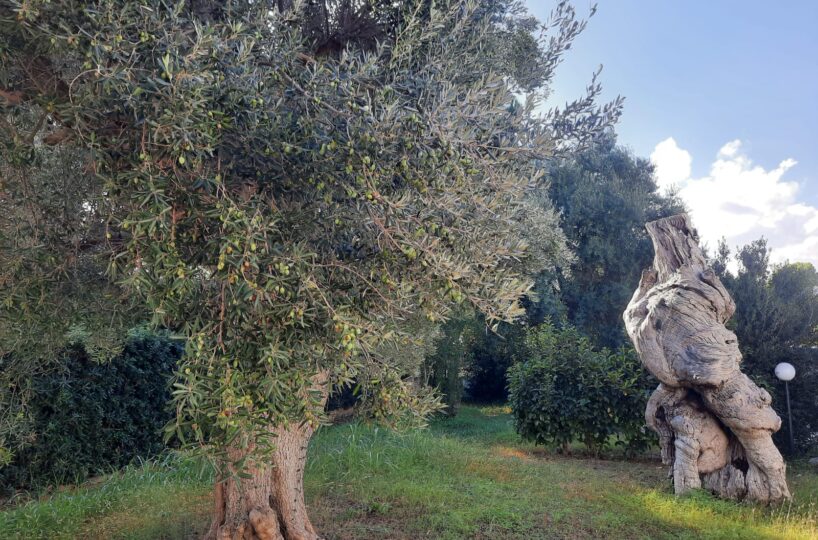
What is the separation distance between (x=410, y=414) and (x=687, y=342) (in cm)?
505

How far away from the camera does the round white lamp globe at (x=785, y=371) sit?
9648 mm

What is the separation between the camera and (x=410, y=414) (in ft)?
15.8

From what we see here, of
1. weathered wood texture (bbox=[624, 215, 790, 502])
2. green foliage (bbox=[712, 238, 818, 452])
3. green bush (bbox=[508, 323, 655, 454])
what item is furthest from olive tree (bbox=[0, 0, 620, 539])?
green foliage (bbox=[712, 238, 818, 452])

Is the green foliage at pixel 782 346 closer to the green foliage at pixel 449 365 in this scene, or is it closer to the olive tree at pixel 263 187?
the green foliage at pixel 449 365

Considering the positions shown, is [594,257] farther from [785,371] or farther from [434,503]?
[434,503]

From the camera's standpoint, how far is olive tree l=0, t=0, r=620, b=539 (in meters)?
3.14

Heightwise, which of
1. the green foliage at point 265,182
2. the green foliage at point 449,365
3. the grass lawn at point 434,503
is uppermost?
the green foliage at point 265,182

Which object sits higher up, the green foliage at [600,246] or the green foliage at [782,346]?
the green foliage at [600,246]

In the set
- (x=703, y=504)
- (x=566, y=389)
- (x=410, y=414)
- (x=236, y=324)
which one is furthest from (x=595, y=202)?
(x=236, y=324)

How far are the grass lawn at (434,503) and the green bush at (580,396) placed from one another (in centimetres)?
135

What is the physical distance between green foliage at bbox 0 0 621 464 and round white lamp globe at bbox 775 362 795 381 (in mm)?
7934

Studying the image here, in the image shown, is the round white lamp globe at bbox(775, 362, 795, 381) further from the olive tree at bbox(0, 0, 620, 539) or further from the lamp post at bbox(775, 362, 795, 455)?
the olive tree at bbox(0, 0, 620, 539)

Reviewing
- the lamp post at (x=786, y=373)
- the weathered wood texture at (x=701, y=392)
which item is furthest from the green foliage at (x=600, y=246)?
the weathered wood texture at (x=701, y=392)

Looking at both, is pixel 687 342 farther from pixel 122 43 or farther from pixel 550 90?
pixel 122 43
